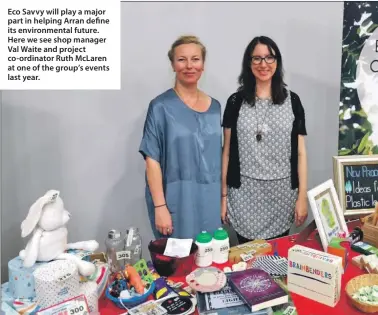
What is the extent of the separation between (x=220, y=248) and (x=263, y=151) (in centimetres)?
45

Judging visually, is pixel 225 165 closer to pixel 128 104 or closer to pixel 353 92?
pixel 128 104

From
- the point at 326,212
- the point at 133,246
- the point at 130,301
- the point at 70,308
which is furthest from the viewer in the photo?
the point at 326,212

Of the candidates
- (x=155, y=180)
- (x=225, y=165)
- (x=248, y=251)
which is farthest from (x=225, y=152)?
(x=248, y=251)

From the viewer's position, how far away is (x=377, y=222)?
1641 millimetres

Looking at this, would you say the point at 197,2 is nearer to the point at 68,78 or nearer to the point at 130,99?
the point at 130,99

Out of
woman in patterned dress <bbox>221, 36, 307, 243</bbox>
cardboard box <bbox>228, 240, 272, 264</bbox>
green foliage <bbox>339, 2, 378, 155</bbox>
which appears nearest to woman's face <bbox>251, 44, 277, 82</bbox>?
woman in patterned dress <bbox>221, 36, 307, 243</bbox>

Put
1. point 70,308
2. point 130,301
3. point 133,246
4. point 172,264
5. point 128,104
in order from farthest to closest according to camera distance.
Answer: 1. point 128,104
2. point 133,246
3. point 172,264
4. point 130,301
5. point 70,308

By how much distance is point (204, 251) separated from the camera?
1.47 meters

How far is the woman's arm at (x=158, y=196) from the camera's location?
1.71m

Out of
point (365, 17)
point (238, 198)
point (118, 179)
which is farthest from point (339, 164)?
point (118, 179)

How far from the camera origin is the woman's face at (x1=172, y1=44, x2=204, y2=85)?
167 cm

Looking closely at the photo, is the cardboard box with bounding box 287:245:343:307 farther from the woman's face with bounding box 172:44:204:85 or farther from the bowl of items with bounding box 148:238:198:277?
the woman's face with bounding box 172:44:204:85

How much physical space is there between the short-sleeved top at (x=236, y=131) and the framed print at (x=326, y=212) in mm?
181
